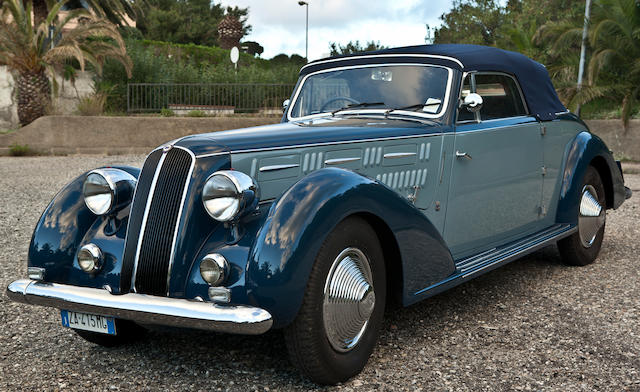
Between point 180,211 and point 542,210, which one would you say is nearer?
point 180,211

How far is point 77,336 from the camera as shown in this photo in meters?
3.94

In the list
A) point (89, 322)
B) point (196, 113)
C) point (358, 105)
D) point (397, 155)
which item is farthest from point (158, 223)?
point (196, 113)

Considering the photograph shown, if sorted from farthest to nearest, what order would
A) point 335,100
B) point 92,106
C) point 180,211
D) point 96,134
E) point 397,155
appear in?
point 92,106 → point 96,134 → point 335,100 → point 397,155 → point 180,211

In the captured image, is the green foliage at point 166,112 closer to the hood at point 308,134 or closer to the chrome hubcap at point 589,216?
the chrome hubcap at point 589,216

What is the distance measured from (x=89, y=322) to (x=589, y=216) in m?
4.25

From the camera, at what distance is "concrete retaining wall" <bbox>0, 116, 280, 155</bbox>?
16719 millimetres

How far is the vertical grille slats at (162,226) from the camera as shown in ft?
10.1

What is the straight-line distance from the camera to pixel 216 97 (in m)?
18.2

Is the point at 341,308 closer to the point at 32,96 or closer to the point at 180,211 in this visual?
the point at 180,211

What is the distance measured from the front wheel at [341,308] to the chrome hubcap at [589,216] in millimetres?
2849

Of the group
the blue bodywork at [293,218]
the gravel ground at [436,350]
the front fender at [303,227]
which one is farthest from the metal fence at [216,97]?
the front fender at [303,227]

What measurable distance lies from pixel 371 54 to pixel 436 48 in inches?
18.0

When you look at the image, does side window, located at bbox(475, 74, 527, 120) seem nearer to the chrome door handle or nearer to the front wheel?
the chrome door handle

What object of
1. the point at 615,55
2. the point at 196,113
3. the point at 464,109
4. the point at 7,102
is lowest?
the point at 196,113
